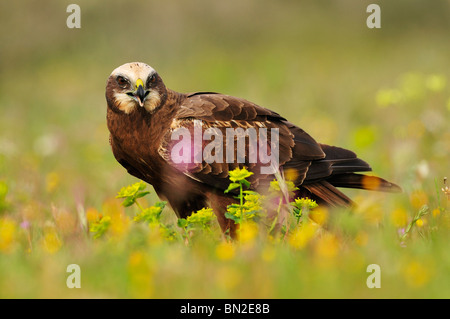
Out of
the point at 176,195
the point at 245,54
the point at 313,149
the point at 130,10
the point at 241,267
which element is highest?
the point at 130,10

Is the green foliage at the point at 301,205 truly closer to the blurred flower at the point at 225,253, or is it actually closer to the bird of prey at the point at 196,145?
the bird of prey at the point at 196,145

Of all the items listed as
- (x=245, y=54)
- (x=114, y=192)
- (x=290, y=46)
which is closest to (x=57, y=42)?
(x=245, y=54)

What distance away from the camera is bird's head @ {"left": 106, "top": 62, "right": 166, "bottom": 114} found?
4660mm

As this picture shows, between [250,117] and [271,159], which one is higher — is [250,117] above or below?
above

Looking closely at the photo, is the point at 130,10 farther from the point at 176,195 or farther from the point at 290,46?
the point at 176,195

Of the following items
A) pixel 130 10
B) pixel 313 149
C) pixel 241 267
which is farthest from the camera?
pixel 130 10

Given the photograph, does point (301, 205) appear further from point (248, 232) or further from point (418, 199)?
point (418, 199)

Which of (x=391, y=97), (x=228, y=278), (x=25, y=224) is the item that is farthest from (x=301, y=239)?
(x=391, y=97)

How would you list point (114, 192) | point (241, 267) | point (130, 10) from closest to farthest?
1. point (241, 267)
2. point (114, 192)
3. point (130, 10)

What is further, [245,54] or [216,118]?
[245,54]

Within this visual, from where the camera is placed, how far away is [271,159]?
5047 millimetres

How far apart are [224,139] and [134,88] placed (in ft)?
2.42

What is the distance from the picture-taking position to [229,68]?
1327 cm

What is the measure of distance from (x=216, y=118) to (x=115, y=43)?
10361mm
